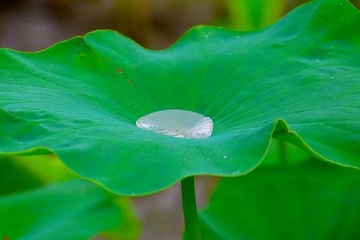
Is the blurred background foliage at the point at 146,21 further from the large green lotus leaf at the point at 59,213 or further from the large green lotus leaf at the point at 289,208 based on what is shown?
the large green lotus leaf at the point at 289,208

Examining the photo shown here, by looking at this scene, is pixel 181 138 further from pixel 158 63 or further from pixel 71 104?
pixel 158 63

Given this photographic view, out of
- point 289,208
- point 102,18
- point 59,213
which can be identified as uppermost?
point 289,208

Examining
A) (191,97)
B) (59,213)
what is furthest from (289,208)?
(59,213)

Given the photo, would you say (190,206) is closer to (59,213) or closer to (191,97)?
(191,97)

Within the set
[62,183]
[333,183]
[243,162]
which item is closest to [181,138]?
[243,162]

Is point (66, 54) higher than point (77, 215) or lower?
higher

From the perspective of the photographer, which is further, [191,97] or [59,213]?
[59,213]

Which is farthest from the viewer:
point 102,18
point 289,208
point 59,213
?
point 102,18

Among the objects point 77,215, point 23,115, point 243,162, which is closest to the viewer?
point 243,162
